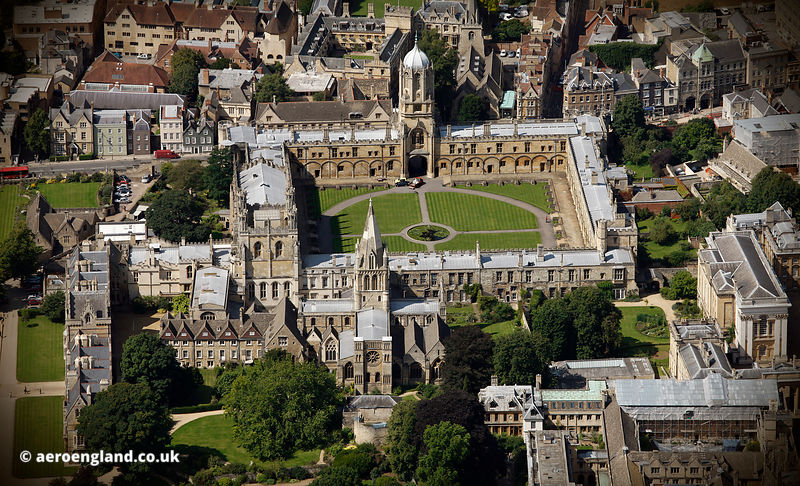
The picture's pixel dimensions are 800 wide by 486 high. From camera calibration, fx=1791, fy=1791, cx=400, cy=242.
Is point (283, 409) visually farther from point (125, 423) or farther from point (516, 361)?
point (516, 361)

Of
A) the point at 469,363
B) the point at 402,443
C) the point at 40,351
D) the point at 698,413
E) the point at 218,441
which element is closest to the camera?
the point at 402,443

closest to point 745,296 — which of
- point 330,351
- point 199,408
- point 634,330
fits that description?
point 634,330

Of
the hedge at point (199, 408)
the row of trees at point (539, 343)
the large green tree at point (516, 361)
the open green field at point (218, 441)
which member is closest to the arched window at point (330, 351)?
the row of trees at point (539, 343)

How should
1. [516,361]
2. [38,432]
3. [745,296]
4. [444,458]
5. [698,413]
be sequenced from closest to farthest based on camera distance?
[444,458], [698,413], [38,432], [516,361], [745,296]

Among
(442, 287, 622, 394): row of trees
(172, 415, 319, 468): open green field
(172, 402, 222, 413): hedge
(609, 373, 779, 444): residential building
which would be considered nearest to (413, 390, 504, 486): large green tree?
(442, 287, 622, 394): row of trees

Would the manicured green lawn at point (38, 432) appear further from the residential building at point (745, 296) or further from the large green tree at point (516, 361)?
the residential building at point (745, 296)

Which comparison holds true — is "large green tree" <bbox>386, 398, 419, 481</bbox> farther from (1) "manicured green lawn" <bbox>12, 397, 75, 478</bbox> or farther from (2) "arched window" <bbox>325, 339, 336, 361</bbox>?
(1) "manicured green lawn" <bbox>12, 397, 75, 478</bbox>

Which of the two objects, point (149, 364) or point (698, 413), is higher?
point (149, 364)
